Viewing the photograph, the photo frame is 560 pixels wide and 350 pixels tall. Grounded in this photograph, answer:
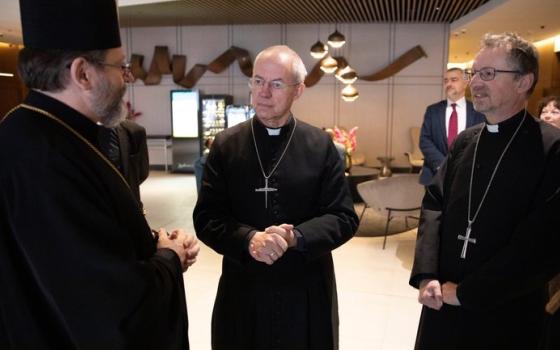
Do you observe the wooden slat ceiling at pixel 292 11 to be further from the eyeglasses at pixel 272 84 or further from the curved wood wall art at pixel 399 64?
the eyeglasses at pixel 272 84

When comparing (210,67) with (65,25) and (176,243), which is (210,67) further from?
(65,25)

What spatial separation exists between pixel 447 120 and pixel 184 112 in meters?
7.54

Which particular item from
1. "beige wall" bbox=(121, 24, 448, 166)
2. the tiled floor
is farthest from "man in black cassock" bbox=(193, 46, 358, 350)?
"beige wall" bbox=(121, 24, 448, 166)

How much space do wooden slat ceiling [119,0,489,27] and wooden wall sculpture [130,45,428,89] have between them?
71 cm

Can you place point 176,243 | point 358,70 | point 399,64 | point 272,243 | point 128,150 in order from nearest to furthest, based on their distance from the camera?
point 176,243, point 272,243, point 128,150, point 399,64, point 358,70

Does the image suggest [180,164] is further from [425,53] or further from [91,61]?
[91,61]

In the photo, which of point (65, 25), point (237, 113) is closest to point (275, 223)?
point (65, 25)

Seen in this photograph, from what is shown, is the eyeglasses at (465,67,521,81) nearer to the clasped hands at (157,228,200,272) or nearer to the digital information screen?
the clasped hands at (157,228,200,272)

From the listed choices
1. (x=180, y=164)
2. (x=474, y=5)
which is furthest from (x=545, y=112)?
(x=180, y=164)

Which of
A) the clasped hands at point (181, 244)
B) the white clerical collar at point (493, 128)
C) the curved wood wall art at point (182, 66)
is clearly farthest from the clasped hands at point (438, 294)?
the curved wood wall art at point (182, 66)

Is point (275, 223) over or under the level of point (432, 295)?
over

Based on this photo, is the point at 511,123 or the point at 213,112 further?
the point at 213,112

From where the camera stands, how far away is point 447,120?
4574mm

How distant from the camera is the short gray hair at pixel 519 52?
68.0 inches
